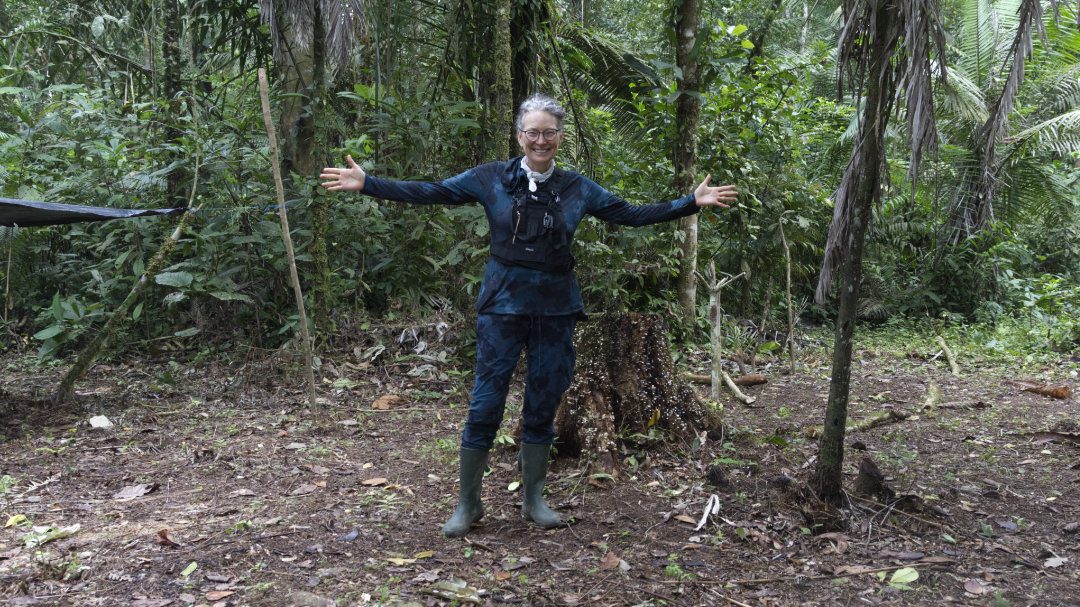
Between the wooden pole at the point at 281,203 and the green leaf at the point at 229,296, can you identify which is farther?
the green leaf at the point at 229,296

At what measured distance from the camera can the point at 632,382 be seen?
4539mm

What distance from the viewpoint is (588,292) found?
6770mm

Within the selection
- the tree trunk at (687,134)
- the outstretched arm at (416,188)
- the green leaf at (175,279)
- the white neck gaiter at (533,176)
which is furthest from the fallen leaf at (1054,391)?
the green leaf at (175,279)

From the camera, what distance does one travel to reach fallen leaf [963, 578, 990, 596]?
9.40ft

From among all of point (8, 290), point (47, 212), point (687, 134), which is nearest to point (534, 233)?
point (47, 212)

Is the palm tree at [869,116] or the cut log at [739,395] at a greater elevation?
the palm tree at [869,116]

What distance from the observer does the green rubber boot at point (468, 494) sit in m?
3.44

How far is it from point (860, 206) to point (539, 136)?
53.4 inches

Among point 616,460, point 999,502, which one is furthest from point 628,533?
point 999,502

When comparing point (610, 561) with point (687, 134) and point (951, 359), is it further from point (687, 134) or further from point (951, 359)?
point (951, 359)

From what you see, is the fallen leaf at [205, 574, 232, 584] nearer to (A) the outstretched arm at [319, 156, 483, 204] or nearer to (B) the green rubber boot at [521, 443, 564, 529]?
(B) the green rubber boot at [521, 443, 564, 529]

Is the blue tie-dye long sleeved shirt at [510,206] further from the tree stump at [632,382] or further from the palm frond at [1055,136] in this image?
the palm frond at [1055,136]

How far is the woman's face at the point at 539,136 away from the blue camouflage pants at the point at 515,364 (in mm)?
690

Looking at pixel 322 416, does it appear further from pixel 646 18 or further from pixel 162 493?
pixel 646 18
